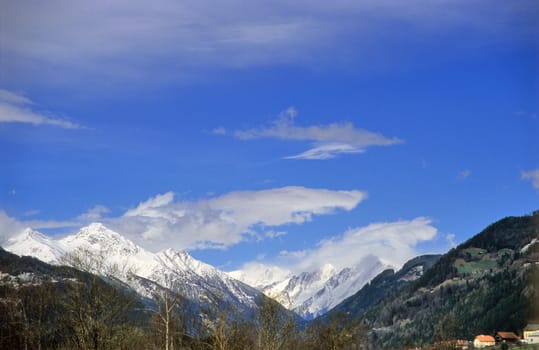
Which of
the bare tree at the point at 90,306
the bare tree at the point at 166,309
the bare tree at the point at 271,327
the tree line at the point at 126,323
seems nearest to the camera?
the bare tree at the point at 166,309

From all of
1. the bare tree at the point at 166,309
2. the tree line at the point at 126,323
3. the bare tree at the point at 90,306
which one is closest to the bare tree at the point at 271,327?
the tree line at the point at 126,323

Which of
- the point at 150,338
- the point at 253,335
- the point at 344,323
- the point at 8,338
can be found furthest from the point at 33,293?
the point at 344,323

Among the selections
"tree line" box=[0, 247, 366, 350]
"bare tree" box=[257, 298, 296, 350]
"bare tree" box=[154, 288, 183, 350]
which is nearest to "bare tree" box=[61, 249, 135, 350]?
"tree line" box=[0, 247, 366, 350]

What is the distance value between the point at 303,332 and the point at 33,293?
192 feet

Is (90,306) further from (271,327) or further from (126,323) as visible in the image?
(271,327)

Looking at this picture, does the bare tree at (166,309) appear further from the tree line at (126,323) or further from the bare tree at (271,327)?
the bare tree at (271,327)

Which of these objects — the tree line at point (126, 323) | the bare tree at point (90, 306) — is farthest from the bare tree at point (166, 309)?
the bare tree at point (90, 306)

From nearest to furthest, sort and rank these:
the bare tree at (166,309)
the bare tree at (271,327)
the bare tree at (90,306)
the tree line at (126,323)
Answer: the bare tree at (166,309)
the bare tree at (90,306)
the tree line at (126,323)
the bare tree at (271,327)

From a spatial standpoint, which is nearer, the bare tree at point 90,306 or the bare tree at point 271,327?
the bare tree at point 90,306

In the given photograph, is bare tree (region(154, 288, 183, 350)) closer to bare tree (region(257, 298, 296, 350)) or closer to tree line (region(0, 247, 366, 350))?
tree line (region(0, 247, 366, 350))

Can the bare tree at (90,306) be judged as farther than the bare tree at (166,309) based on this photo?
Yes

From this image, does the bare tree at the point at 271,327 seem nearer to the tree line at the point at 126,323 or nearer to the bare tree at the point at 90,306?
the tree line at the point at 126,323

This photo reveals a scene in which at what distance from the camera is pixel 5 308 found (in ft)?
462

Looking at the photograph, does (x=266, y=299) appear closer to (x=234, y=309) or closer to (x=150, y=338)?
(x=234, y=309)
